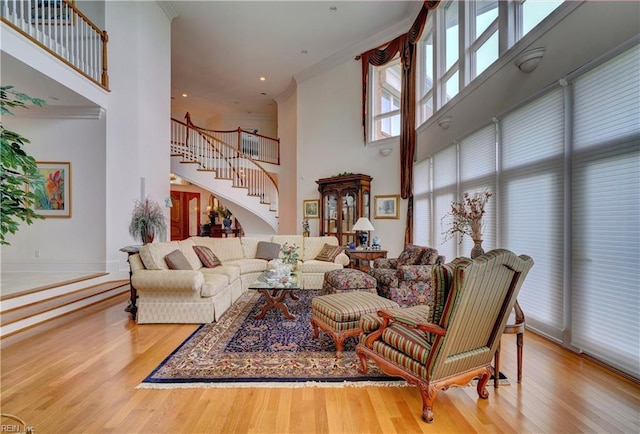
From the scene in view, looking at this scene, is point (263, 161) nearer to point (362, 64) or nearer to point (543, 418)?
point (362, 64)

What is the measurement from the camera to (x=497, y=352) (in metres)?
2.10

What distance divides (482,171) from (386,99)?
147 inches

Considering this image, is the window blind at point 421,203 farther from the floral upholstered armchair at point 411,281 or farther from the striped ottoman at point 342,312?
the striped ottoman at point 342,312

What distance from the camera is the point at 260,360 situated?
253 cm

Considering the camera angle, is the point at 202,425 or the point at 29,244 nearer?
the point at 202,425

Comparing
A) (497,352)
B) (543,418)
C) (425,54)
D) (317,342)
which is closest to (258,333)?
(317,342)

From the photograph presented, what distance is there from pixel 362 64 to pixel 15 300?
24.9ft

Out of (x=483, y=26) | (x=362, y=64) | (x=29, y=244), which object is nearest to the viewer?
(x=483, y=26)

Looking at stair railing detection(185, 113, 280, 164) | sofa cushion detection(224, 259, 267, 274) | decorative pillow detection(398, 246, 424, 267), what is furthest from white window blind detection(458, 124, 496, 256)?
stair railing detection(185, 113, 280, 164)

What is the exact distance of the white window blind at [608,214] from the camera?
217cm

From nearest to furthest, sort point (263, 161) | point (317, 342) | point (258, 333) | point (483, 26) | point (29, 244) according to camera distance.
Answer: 1. point (317, 342)
2. point (258, 333)
3. point (483, 26)
4. point (29, 244)
5. point (263, 161)

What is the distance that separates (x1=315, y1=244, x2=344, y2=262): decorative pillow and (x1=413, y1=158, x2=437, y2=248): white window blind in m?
1.76

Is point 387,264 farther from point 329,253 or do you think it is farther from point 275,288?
point 275,288

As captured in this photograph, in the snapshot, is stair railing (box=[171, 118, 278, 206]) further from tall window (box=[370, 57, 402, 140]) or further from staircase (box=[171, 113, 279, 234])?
tall window (box=[370, 57, 402, 140])
